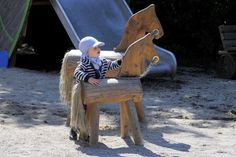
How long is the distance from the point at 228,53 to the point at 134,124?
6937mm

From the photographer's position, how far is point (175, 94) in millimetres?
9883

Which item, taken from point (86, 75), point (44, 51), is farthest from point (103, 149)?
point (44, 51)

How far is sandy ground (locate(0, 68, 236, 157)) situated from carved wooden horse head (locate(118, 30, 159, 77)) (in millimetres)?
787

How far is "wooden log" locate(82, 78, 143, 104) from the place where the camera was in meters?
5.90

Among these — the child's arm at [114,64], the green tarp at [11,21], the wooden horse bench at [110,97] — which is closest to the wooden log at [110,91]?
the wooden horse bench at [110,97]

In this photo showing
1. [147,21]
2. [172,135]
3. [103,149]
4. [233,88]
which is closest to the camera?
[103,149]

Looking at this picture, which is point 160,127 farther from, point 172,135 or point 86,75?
point 86,75

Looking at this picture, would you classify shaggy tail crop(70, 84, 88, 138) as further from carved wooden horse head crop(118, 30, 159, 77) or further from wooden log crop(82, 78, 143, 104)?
carved wooden horse head crop(118, 30, 159, 77)

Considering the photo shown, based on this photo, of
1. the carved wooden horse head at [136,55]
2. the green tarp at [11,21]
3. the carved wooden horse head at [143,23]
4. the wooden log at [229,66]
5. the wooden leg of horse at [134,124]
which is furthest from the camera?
the wooden log at [229,66]

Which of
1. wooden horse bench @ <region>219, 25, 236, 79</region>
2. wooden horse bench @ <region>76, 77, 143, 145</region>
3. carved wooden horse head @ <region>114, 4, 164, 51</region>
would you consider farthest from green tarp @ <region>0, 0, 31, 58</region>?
wooden horse bench @ <region>76, 77, 143, 145</region>

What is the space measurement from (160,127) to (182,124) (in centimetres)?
41

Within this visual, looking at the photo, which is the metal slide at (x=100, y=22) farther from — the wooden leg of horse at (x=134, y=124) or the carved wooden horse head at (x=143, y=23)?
the wooden leg of horse at (x=134, y=124)

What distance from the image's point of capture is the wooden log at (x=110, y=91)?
19.4 feet

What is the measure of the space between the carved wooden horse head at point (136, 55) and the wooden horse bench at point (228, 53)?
6.49 m
